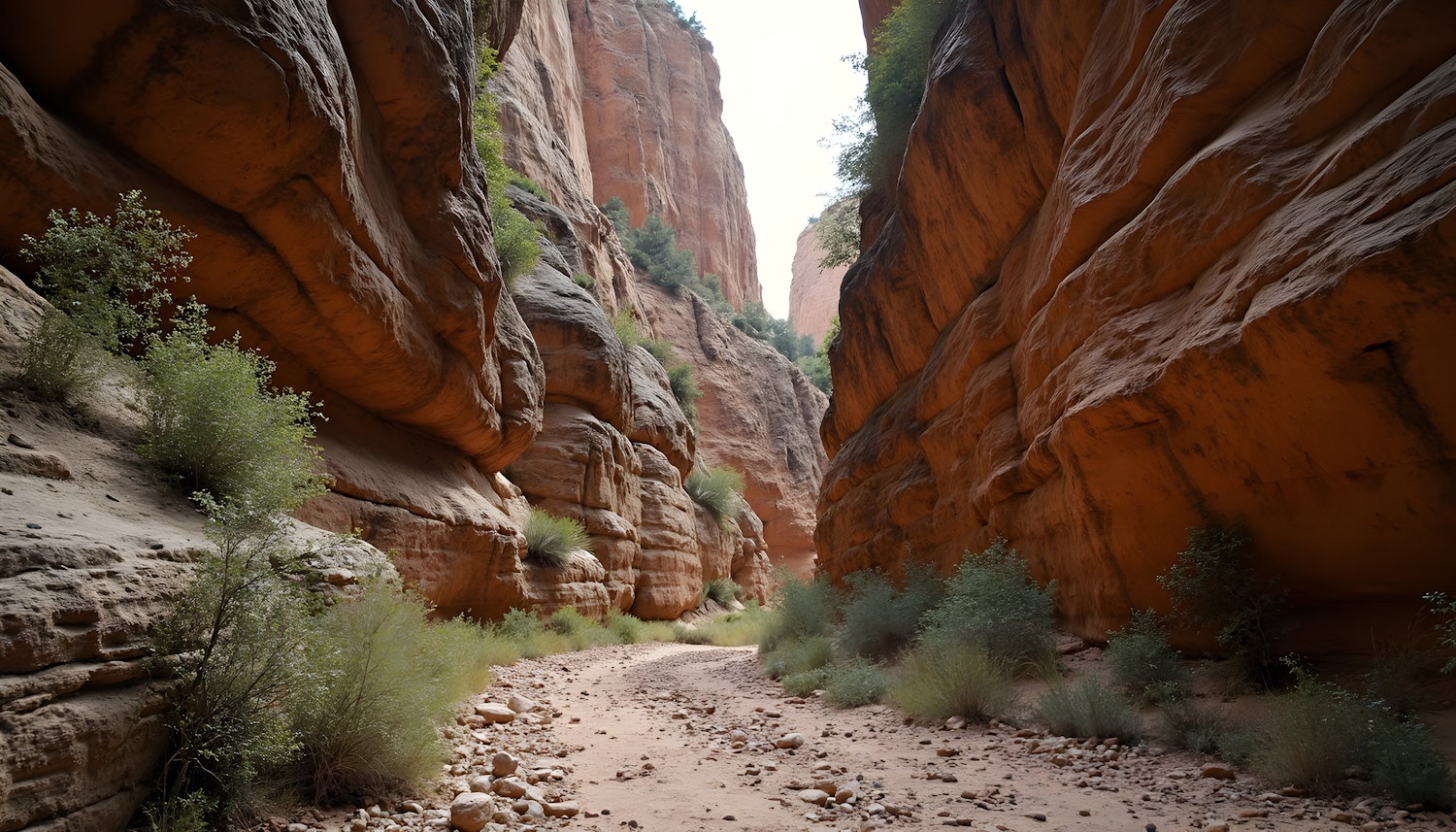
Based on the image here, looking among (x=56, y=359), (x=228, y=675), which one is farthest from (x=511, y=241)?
(x=228, y=675)

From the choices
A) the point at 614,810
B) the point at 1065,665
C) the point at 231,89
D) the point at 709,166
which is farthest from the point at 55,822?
the point at 709,166

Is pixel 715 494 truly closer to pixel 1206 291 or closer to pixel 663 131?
pixel 1206 291

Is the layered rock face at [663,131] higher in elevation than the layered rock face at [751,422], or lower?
higher

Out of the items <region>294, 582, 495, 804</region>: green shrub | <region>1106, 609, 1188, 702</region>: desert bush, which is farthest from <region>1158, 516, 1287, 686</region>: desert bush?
<region>294, 582, 495, 804</region>: green shrub

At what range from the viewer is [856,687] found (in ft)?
23.8

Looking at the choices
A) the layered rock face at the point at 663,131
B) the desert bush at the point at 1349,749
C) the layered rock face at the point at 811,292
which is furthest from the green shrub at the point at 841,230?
the layered rock face at the point at 811,292

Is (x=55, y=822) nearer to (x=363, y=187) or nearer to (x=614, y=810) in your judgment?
(x=614, y=810)

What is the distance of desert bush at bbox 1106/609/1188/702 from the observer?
5.42 m

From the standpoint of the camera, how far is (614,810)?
3928 millimetres

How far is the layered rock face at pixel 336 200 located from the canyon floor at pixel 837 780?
12.3 ft

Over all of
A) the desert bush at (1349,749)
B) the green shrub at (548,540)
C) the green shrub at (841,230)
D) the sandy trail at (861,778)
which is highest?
the green shrub at (841,230)

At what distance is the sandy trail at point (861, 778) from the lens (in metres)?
3.58

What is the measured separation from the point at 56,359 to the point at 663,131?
46.1 metres

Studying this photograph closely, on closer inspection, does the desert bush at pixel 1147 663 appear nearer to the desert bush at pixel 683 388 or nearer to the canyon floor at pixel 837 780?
the canyon floor at pixel 837 780
